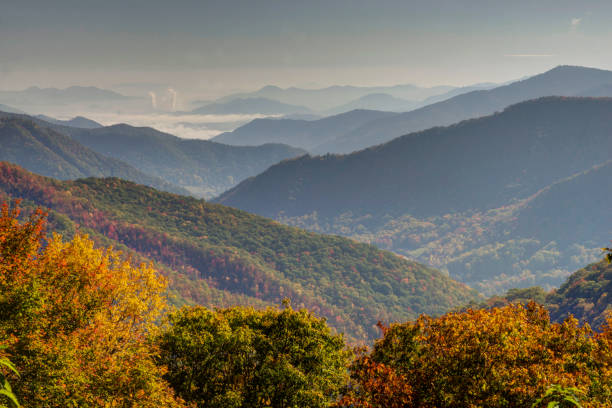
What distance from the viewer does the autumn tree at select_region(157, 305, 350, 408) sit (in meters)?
31.4

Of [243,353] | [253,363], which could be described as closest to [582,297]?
[253,363]

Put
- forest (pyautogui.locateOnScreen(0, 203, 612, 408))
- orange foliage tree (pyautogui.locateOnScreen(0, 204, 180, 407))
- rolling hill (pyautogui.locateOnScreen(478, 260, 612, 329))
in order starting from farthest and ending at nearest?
rolling hill (pyautogui.locateOnScreen(478, 260, 612, 329)) < orange foliage tree (pyautogui.locateOnScreen(0, 204, 180, 407)) < forest (pyautogui.locateOnScreen(0, 203, 612, 408))

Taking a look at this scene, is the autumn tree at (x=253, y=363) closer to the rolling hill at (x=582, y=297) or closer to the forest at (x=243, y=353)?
the forest at (x=243, y=353)

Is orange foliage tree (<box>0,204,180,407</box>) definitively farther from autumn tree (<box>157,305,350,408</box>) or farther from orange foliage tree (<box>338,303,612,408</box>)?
orange foliage tree (<box>338,303,612,408</box>)

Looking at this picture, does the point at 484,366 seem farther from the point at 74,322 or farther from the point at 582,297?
the point at 582,297

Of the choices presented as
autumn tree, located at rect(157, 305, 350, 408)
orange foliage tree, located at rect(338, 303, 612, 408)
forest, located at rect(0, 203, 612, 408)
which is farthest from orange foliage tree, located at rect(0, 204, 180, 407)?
orange foliage tree, located at rect(338, 303, 612, 408)

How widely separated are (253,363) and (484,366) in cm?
1778

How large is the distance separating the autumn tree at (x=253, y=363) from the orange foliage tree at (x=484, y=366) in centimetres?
439

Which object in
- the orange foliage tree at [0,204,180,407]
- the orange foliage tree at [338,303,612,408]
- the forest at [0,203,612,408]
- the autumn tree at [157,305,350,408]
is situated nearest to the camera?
the orange foliage tree at [338,303,612,408]

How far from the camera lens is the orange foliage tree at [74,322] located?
25641mm

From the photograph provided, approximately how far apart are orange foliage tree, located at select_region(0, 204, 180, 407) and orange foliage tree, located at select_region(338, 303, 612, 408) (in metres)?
13.1

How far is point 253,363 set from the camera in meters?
34.6

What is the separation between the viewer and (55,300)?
33.6 metres

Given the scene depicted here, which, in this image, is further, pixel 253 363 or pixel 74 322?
pixel 74 322
